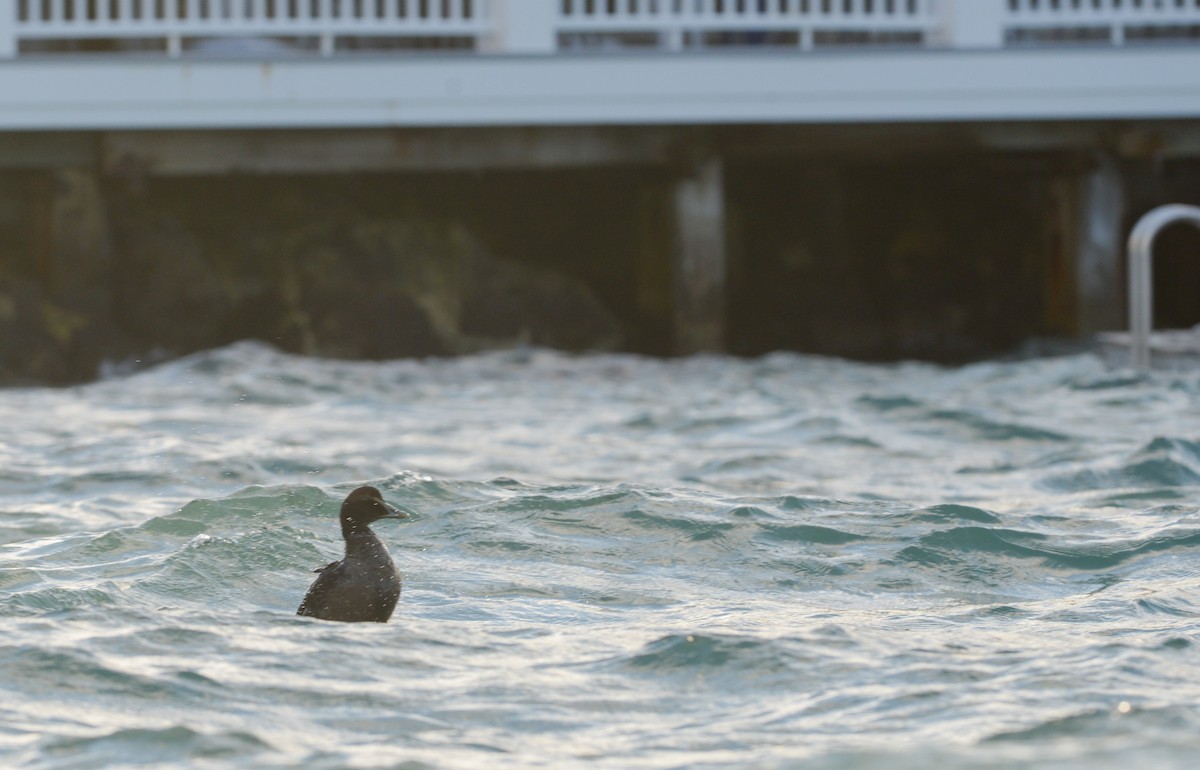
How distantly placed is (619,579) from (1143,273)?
21.0ft

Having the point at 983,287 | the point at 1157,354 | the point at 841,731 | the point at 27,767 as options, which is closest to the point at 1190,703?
the point at 841,731

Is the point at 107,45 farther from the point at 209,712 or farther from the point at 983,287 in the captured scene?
the point at 209,712

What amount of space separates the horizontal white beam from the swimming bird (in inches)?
264

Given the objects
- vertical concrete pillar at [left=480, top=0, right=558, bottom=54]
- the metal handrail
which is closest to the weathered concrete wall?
vertical concrete pillar at [left=480, top=0, right=558, bottom=54]

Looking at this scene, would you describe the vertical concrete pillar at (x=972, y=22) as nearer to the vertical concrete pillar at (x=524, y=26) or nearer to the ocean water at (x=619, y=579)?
the ocean water at (x=619, y=579)

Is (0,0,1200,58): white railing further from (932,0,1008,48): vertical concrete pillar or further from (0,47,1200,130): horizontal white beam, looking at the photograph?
(0,47,1200,130): horizontal white beam

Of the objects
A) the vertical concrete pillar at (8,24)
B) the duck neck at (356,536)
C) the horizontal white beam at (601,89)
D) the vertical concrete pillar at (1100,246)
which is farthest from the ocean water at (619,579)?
the vertical concrete pillar at (8,24)

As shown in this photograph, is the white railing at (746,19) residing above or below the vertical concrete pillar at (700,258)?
above

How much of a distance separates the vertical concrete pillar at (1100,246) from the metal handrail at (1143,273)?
1.62 m

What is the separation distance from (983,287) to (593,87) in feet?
14.8

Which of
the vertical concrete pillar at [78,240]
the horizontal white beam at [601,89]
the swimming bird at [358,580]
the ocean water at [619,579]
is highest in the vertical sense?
the horizontal white beam at [601,89]

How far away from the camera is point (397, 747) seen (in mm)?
4711

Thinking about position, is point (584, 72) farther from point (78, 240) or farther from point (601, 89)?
point (78, 240)

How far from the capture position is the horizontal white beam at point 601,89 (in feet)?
40.2
